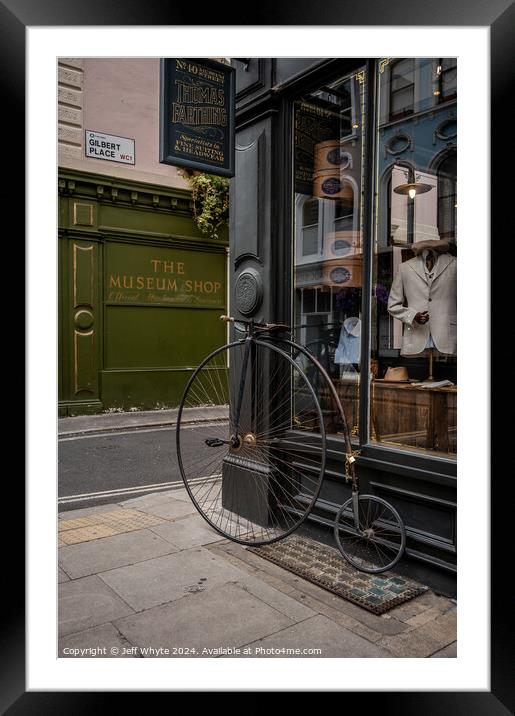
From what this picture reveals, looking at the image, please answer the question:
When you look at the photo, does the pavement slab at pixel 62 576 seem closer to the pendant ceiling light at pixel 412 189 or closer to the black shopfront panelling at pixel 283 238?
the black shopfront panelling at pixel 283 238

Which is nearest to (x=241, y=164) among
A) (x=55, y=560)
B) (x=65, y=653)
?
(x=55, y=560)

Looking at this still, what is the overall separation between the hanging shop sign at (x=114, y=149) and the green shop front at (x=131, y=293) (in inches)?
25.1

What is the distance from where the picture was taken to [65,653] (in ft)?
8.71

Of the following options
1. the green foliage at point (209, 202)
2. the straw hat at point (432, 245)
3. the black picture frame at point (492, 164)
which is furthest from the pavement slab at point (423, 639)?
the green foliage at point (209, 202)

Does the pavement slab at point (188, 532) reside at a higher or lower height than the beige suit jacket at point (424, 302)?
lower

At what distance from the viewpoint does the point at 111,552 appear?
4.28m

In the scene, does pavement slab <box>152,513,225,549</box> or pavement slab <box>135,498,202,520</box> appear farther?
pavement slab <box>135,498,202,520</box>

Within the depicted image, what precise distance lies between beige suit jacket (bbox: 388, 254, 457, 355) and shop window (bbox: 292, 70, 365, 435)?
1.33 feet

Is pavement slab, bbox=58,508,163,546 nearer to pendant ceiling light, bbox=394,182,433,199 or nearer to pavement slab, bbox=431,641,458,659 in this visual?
pavement slab, bbox=431,641,458,659

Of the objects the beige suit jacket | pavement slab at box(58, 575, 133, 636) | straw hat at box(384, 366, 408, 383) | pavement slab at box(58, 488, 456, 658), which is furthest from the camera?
straw hat at box(384, 366, 408, 383)

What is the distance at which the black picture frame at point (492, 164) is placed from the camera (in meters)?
2.26

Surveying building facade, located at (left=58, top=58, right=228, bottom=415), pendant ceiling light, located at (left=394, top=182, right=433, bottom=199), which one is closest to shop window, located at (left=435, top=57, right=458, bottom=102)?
pendant ceiling light, located at (left=394, top=182, right=433, bottom=199)

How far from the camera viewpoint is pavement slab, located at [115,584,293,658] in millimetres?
2973

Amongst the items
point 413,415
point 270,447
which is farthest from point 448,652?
point 270,447
